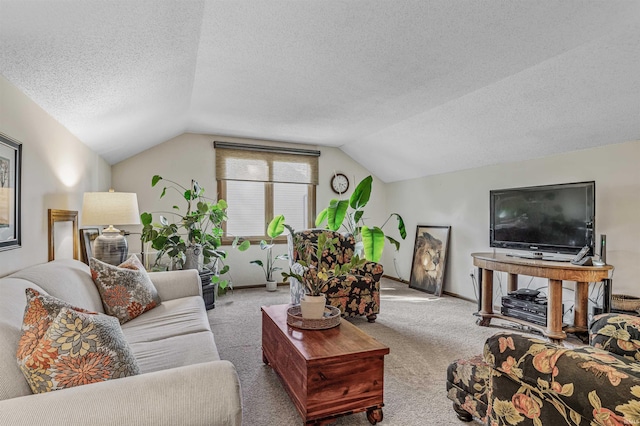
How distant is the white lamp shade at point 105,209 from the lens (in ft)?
8.98

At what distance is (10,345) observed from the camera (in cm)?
111

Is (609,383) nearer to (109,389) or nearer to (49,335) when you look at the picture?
(109,389)

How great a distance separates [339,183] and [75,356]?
4.96 m

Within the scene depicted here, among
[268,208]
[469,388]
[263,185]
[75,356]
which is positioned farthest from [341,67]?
[268,208]

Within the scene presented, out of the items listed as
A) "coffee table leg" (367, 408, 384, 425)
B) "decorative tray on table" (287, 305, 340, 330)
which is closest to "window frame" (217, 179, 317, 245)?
"decorative tray on table" (287, 305, 340, 330)

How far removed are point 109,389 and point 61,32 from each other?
1580 mm

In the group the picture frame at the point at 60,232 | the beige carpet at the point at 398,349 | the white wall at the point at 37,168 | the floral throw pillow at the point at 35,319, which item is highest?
the white wall at the point at 37,168

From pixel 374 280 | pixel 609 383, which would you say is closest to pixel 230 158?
pixel 374 280

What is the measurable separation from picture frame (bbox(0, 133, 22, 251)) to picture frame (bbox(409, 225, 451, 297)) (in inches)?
181

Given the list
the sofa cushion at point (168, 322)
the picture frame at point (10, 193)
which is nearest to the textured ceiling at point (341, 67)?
the picture frame at point (10, 193)

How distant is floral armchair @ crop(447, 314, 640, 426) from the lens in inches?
33.4

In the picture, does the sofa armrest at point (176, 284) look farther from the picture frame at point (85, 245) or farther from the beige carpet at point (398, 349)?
the picture frame at point (85, 245)

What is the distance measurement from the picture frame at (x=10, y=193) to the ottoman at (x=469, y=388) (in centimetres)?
249

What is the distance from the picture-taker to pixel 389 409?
2006 mm
